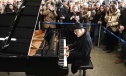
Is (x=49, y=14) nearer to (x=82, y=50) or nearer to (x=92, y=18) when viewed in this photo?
(x=92, y=18)

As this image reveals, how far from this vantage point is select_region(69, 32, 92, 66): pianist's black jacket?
14.7 ft

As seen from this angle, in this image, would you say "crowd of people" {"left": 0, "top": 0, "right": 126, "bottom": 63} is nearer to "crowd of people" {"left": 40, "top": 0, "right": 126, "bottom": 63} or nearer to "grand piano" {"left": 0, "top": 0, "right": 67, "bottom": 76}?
"crowd of people" {"left": 40, "top": 0, "right": 126, "bottom": 63}

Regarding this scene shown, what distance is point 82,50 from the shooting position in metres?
4.52

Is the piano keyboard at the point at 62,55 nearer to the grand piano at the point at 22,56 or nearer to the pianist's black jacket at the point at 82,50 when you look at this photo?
the grand piano at the point at 22,56

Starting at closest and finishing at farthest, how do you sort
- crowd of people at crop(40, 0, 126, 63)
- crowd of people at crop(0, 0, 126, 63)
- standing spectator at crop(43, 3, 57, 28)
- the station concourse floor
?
the station concourse floor → crowd of people at crop(0, 0, 126, 63) → crowd of people at crop(40, 0, 126, 63) → standing spectator at crop(43, 3, 57, 28)

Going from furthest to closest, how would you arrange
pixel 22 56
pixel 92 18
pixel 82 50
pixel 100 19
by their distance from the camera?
pixel 92 18 < pixel 100 19 < pixel 82 50 < pixel 22 56

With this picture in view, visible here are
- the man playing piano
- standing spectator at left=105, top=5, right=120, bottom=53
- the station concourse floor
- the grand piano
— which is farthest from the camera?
standing spectator at left=105, top=5, right=120, bottom=53

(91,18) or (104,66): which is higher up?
(91,18)

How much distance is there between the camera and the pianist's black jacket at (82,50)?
4473mm

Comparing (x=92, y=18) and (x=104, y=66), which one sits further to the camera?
(x=92, y=18)

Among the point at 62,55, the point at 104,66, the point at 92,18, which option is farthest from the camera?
the point at 92,18

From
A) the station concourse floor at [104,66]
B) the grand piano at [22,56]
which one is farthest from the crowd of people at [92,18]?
the grand piano at [22,56]

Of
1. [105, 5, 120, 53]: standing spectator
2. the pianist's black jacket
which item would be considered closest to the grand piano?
the pianist's black jacket

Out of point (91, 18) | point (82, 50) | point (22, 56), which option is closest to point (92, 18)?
point (91, 18)
